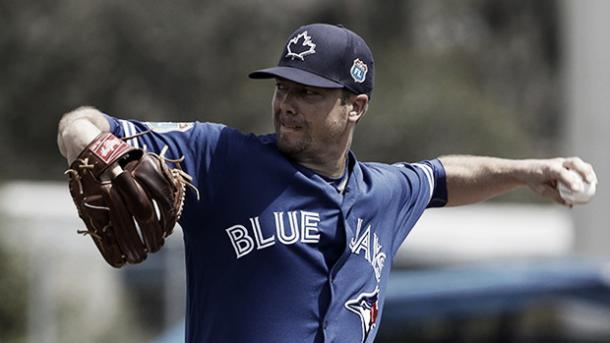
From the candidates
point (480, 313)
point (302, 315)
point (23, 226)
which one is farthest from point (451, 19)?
point (302, 315)

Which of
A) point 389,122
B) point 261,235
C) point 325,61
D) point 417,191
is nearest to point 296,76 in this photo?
point 325,61

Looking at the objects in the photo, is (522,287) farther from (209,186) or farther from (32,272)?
Result: (209,186)

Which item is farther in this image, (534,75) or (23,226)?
(534,75)

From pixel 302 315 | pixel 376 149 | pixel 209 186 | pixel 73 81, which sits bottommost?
pixel 376 149

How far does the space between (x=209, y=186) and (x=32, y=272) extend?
7.50 metres

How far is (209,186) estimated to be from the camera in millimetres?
3881

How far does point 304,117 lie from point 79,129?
72 centimetres

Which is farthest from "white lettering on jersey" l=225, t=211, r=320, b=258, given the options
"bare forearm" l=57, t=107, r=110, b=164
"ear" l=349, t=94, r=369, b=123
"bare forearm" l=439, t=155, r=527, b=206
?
"bare forearm" l=439, t=155, r=527, b=206

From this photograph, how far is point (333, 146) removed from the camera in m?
4.05

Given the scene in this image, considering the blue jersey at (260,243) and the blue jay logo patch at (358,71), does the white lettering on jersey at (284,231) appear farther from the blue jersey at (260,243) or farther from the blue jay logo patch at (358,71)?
the blue jay logo patch at (358,71)

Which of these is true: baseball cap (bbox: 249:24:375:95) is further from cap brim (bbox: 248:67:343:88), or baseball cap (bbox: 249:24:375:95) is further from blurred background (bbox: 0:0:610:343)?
blurred background (bbox: 0:0:610:343)

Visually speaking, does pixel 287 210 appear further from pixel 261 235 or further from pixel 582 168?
pixel 582 168

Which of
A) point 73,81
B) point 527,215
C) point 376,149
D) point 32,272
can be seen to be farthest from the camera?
point 376,149

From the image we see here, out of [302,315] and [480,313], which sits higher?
[302,315]
